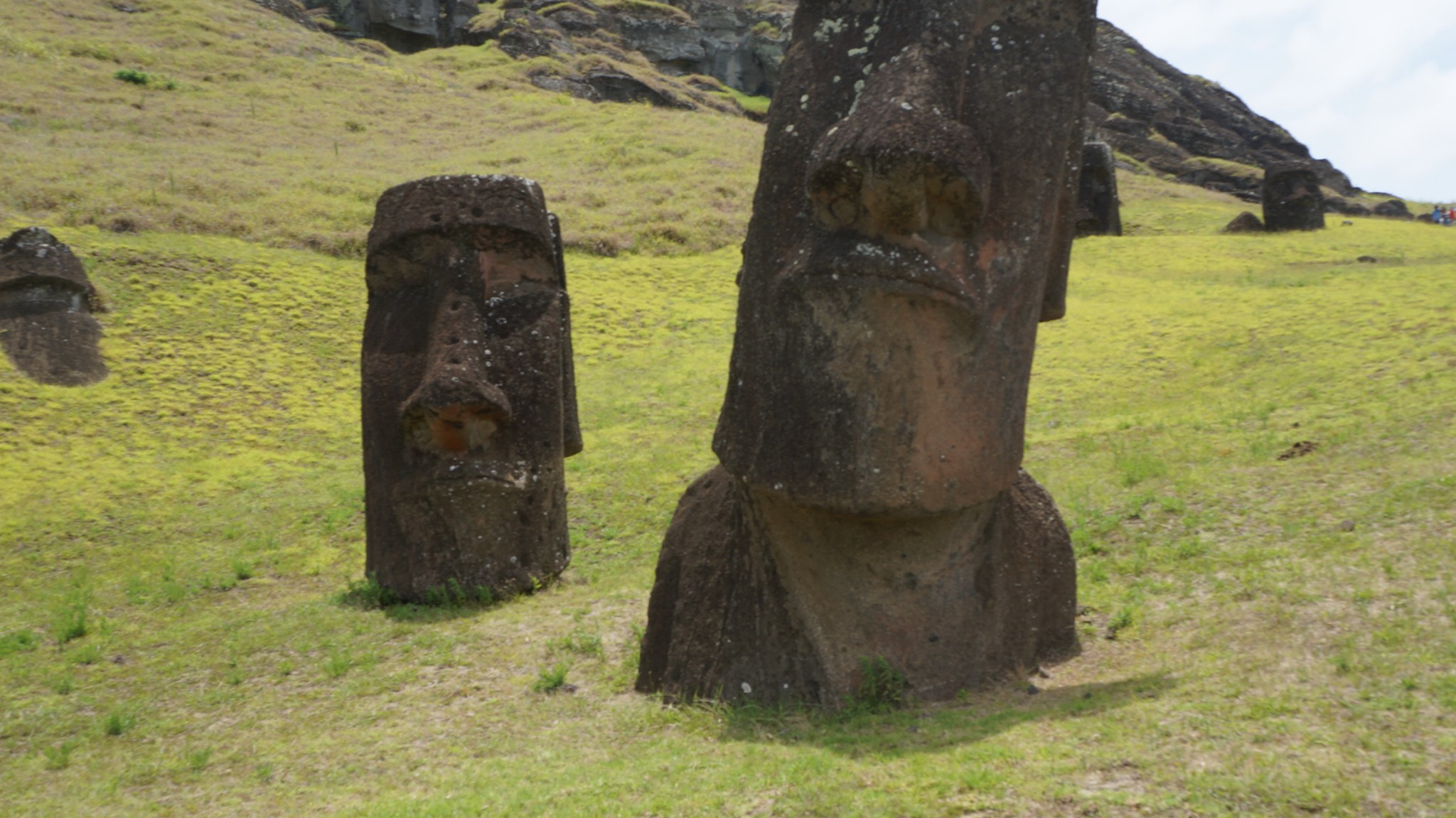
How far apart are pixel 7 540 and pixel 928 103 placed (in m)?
10.1

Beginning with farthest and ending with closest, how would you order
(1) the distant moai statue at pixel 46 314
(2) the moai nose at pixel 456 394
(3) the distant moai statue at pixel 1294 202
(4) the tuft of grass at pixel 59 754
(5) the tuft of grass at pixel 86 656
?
(3) the distant moai statue at pixel 1294 202, (1) the distant moai statue at pixel 46 314, (2) the moai nose at pixel 456 394, (5) the tuft of grass at pixel 86 656, (4) the tuft of grass at pixel 59 754

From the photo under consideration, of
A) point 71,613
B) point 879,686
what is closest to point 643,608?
point 879,686

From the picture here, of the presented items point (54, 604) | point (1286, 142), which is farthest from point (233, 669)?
point (1286, 142)

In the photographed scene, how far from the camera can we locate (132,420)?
14641 mm

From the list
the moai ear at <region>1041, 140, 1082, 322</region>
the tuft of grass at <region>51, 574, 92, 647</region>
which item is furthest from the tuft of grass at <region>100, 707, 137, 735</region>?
the moai ear at <region>1041, 140, 1082, 322</region>

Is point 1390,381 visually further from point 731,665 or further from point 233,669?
point 233,669

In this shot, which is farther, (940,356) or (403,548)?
(403,548)

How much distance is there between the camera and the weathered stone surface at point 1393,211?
129ft

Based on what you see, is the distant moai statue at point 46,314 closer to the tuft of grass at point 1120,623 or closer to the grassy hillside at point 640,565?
the grassy hillside at point 640,565

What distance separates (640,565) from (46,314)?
425 inches

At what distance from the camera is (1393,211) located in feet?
131

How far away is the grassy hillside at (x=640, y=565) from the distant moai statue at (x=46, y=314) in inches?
14.4

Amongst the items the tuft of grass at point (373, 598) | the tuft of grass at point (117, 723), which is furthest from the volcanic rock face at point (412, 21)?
the tuft of grass at point (117, 723)

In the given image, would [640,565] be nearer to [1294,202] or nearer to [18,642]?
[18,642]
